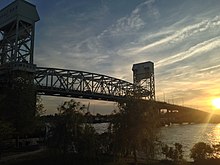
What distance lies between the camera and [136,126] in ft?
95.5

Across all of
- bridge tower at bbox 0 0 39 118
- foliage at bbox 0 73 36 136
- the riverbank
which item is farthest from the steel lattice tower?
the riverbank

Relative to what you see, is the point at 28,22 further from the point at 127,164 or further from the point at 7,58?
the point at 127,164

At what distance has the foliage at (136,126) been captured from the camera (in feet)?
95.6

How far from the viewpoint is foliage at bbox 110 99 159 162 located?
95.6 feet

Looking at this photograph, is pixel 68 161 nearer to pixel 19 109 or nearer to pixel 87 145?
pixel 87 145

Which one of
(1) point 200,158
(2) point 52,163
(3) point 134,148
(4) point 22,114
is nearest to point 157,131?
(3) point 134,148

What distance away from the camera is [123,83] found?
461 feet

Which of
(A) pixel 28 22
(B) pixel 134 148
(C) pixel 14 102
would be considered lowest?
(B) pixel 134 148

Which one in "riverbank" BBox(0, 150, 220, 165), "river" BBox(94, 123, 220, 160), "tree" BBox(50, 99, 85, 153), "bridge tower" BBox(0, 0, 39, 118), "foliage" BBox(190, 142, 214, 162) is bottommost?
"river" BBox(94, 123, 220, 160)

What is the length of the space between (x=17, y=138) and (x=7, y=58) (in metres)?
41.2

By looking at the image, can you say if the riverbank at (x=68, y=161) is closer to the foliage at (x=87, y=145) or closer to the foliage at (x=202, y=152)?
the foliage at (x=87, y=145)

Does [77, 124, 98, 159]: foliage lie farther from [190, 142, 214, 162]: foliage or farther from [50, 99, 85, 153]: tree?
[190, 142, 214, 162]: foliage

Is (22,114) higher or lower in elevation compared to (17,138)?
higher

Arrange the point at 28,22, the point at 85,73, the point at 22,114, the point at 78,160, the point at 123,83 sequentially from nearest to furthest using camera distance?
the point at 78,160, the point at 22,114, the point at 28,22, the point at 85,73, the point at 123,83
